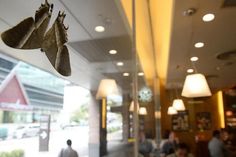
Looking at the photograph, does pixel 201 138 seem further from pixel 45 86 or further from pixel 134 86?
pixel 45 86

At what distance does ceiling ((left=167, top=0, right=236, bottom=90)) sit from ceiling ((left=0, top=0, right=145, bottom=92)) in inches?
31.8

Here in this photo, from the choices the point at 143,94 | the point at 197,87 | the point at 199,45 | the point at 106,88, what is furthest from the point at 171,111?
the point at 106,88

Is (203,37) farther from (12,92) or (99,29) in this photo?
(12,92)

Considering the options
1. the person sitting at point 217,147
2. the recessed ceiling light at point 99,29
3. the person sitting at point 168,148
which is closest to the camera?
the recessed ceiling light at point 99,29

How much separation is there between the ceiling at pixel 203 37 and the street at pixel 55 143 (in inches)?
74.4

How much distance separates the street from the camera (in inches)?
46.6

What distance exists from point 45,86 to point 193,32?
112 inches

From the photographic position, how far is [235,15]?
3.28m

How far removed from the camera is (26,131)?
125cm

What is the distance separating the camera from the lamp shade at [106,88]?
241cm

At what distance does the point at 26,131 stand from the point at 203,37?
3.43 m

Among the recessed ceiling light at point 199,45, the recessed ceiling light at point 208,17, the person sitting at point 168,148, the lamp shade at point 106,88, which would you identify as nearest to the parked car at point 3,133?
the lamp shade at point 106,88

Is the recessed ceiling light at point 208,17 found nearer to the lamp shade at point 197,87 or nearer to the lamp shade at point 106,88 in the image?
the lamp shade at point 197,87

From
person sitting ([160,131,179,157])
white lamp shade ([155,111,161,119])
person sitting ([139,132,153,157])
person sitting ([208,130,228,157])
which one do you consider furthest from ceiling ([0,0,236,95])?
white lamp shade ([155,111,161,119])
